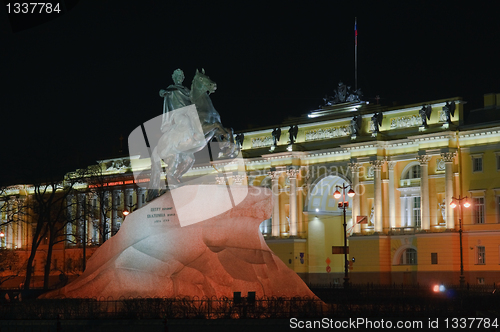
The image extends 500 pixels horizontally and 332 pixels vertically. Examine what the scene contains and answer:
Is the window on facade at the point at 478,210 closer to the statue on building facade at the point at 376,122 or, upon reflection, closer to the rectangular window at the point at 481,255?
the rectangular window at the point at 481,255

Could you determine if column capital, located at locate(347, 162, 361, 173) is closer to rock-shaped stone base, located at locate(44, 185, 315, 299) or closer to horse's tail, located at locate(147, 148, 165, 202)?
rock-shaped stone base, located at locate(44, 185, 315, 299)

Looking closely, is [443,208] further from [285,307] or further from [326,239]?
[285,307]

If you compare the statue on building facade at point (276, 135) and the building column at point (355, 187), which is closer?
the building column at point (355, 187)

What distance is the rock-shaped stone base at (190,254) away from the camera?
22344 millimetres

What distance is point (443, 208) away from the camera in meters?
63.8

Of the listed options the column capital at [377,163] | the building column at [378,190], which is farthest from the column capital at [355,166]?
the building column at [378,190]

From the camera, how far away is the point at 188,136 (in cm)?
2392

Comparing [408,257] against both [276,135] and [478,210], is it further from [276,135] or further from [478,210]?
[276,135]

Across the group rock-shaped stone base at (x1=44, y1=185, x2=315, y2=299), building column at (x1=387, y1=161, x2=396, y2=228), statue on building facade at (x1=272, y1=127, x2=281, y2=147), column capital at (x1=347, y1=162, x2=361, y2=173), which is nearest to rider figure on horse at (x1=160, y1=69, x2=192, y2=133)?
rock-shaped stone base at (x1=44, y1=185, x2=315, y2=299)

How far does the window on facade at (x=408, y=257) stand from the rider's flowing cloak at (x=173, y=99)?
4475 centimetres

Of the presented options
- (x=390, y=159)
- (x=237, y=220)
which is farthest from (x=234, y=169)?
(x=237, y=220)

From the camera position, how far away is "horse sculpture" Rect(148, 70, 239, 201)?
23938 mm

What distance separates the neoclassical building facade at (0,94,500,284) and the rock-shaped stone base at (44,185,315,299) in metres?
31.1

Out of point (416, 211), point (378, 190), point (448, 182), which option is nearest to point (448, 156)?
point (448, 182)
